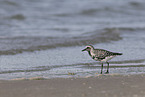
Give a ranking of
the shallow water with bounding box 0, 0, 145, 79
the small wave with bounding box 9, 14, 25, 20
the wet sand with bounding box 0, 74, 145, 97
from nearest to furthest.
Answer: the wet sand with bounding box 0, 74, 145, 97 → the shallow water with bounding box 0, 0, 145, 79 → the small wave with bounding box 9, 14, 25, 20

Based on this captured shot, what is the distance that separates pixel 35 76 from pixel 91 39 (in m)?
5.18

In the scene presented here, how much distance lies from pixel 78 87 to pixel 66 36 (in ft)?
22.9

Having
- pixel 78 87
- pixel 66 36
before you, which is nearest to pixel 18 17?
pixel 66 36

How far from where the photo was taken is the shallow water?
733 cm

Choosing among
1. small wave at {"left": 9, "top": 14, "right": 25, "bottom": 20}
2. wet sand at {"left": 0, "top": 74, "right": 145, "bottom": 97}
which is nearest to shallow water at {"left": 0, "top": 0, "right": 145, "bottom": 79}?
small wave at {"left": 9, "top": 14, "right": 25, "bottom": 20}

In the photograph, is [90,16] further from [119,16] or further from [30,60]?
[30,60]

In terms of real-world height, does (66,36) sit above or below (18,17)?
below

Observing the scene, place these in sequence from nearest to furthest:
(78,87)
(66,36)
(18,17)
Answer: (78,87)
(66,36)
(18,17)

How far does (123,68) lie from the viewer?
284 inches

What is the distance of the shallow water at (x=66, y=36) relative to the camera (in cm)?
733

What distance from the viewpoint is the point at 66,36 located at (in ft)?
39.8

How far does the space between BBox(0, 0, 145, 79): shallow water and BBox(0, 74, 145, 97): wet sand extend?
0.72m

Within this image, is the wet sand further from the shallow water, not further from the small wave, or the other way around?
the small wave

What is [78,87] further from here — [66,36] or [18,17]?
[18,17]
